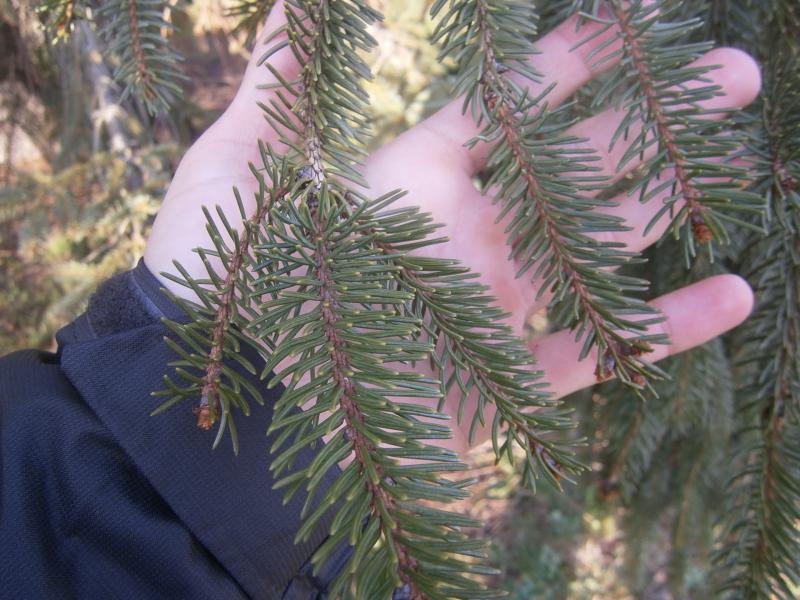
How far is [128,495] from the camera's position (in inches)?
22.3

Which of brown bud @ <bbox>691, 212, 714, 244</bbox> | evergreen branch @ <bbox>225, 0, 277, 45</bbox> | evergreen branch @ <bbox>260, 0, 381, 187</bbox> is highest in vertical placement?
evergreen branch @ <bbox>225, 0, 277, 45</bbox>

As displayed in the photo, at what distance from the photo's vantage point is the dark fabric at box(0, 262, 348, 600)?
0.55m

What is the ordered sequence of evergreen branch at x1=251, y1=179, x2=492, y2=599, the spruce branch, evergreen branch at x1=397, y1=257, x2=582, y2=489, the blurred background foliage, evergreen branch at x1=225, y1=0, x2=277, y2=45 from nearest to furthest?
1. evergreen branch at x1=251, y1=179, x2=492, y2=599
2. evergreen branch at x1=397, y1=257, x2=582, y2=489
3. the spruce branch
4. evergreen branch at x1=225, y1=0, x2=277, y2=45
5. the blurred background foliage

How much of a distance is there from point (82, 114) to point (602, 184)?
5.02 ft

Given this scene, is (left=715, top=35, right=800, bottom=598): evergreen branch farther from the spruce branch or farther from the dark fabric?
the spruce branch

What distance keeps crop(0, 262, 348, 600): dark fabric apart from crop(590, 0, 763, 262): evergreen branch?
43 cm

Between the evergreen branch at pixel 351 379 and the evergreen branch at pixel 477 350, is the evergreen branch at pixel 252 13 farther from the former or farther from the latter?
the evergreen branch at pixel 477 350

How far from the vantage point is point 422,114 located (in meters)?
1.48

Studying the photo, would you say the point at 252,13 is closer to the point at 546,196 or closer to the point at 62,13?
the point at 62,13

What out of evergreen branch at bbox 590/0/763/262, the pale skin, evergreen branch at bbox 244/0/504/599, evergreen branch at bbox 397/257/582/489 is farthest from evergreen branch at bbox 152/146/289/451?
evergreen branch at bbox 590/0/763/262

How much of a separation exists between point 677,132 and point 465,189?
0.35m

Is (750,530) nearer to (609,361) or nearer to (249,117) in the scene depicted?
(609,361)

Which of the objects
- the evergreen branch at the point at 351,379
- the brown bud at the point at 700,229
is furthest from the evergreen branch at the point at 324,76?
the brown bud at the point at 700,229

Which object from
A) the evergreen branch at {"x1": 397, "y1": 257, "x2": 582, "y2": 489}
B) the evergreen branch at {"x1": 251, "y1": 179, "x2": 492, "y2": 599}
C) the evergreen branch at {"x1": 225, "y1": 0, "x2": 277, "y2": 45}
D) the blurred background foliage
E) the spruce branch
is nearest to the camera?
the evergreen branch at {"x1": 251, "y1": 179, "x2": 492, "y2": 599}
